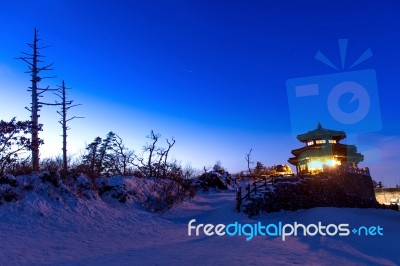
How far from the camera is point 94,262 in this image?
8.55 meters

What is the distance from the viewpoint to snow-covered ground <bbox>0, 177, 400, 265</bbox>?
909 cm

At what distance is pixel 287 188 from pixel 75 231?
637 inches

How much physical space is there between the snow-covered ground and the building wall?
43735 mm

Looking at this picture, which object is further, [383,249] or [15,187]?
[383,249]

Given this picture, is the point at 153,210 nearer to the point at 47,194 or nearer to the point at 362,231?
the point at 47,194

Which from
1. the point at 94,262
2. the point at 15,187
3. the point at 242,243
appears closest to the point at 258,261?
the point at 242,243

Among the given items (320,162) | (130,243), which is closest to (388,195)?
(320,162)

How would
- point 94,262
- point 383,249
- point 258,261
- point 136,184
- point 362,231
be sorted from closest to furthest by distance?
point 94,262
point 258,261
point 383,249
point 362,231
point 136,184

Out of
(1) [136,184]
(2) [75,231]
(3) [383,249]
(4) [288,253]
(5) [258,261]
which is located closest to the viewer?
(5) [258,261]

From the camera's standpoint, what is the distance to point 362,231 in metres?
18.3

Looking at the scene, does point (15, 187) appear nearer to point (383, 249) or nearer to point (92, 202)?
point (92, 202)

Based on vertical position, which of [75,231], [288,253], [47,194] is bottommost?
[288,253]

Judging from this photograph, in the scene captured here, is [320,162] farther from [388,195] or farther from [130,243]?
[130,243]

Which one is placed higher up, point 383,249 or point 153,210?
point 153,210
